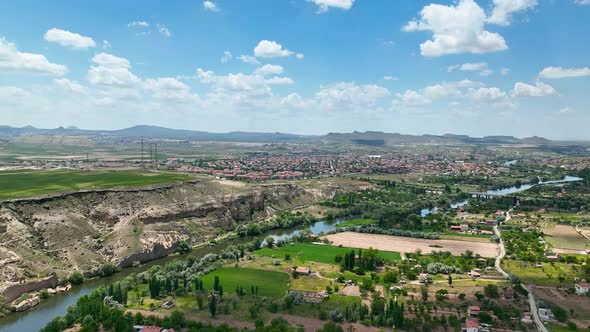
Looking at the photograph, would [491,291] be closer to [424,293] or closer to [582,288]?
[424,293]

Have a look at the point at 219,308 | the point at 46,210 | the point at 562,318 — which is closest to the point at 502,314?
the point at 562,318

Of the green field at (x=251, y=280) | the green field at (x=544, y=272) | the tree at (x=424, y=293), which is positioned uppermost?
the tree at (x=424, y=293)

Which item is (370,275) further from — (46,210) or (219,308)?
(46,210)

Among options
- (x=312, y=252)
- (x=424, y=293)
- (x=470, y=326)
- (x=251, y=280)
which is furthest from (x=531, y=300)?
(x=251, y=280)

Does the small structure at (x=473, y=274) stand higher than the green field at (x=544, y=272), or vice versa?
the green field at (x=544, y=272)

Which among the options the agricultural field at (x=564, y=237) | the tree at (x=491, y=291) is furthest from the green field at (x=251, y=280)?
the agricultural field at (x=564, y=237)

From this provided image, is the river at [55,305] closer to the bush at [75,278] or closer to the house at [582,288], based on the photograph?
the bush at [75,278]
